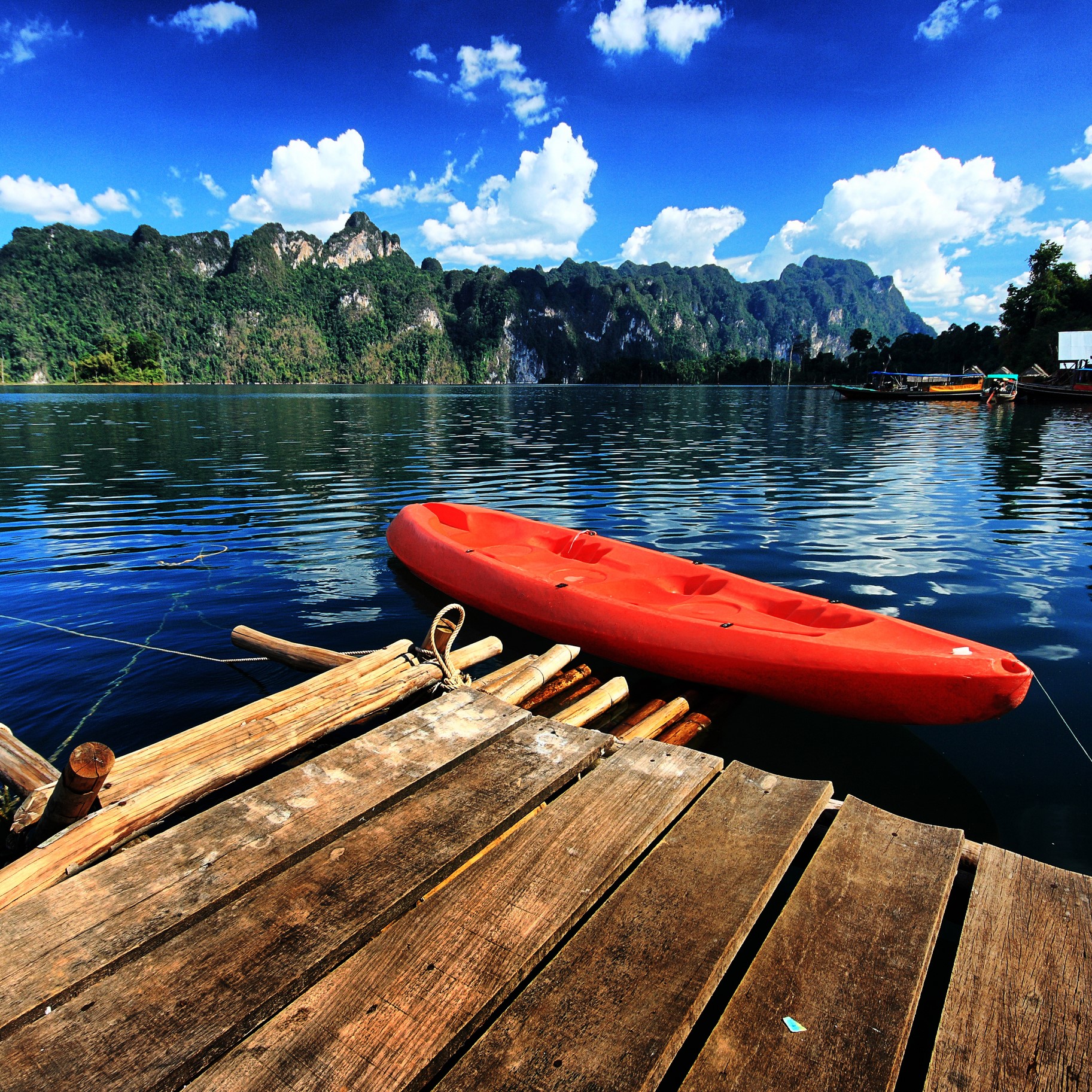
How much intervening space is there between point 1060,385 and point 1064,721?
48.8 meters

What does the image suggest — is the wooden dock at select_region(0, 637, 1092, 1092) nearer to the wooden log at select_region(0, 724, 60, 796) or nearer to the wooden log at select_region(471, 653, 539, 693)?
the wooden log at select_region(0, 724, 60, 796)

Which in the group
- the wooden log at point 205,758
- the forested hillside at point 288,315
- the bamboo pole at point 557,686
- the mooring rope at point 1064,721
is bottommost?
the mooring rope at point 1064,721

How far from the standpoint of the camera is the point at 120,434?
23.3 m

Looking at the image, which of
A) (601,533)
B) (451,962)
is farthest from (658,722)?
(601,533)

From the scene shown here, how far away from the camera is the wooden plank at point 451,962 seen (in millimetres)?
1470

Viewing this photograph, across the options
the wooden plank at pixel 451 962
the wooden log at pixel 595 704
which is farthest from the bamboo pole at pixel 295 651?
the wooden plank at pixel 451 962

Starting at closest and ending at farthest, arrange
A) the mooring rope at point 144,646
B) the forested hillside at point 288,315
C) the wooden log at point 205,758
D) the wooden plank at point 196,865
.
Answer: the wooden plank at point 196,865, the wooden log at point 205,758, the mooring rope at point 144,646, the forested hillside at point 288,315

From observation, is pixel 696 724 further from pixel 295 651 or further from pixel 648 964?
pixel 295 651

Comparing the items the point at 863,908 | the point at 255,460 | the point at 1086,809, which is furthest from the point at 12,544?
the point at 1086,809

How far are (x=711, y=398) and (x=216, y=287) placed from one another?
14136cm

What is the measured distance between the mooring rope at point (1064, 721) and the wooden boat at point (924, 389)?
4958 cm

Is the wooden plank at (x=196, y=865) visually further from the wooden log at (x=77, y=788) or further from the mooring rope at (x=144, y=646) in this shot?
the mooring rope at (x=144, y=646)

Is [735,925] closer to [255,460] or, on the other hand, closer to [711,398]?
[255,460]

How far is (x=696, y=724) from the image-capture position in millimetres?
4199
